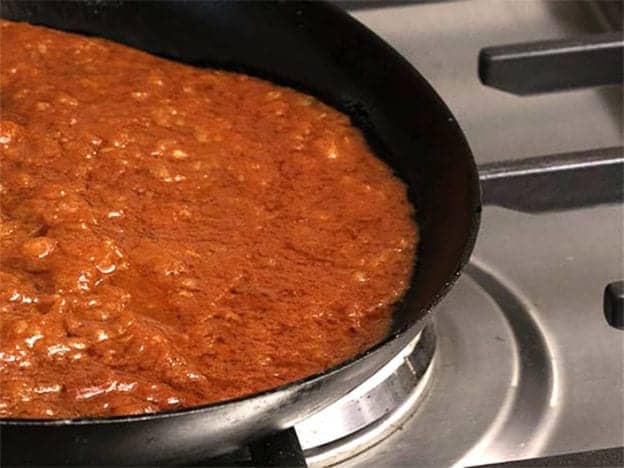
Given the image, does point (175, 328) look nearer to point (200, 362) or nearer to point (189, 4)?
point (200, 362)

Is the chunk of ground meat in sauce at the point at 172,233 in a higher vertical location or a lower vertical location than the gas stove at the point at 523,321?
higher

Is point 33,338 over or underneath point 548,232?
over

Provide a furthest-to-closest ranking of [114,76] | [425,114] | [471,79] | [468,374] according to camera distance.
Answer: [471,79] → [114,76] → [425,114] → [468,374]

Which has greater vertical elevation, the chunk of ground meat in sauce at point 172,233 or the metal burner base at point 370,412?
the chunk of ground meat in sauce at point 172,233

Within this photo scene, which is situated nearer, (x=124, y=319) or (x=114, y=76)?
(x=124, y=319)

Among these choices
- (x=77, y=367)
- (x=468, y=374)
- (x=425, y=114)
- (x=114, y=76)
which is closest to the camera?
(x=77, y=367)

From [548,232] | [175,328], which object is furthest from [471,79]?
[175,328]

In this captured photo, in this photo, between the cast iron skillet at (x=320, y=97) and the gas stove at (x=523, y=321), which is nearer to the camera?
the cast iron skillet at (x=320, y=97)
